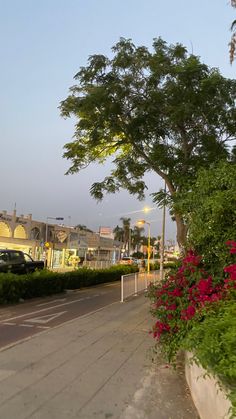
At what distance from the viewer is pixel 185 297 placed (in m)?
6.19

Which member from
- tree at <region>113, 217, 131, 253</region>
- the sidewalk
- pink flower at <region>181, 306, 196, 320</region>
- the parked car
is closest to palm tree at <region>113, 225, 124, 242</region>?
tree at <region>113, 217, 131, 253</region>

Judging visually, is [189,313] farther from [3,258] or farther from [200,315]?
[3,258]

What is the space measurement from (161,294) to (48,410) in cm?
254

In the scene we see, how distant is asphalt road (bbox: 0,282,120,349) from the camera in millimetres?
10118

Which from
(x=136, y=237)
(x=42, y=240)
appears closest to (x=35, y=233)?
(x=42, y=240)

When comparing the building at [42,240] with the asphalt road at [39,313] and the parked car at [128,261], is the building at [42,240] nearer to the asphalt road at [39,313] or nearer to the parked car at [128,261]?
the parked car at [128,261]

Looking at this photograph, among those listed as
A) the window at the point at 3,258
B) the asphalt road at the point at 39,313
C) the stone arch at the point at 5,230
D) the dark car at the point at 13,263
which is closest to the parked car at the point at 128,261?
the stone arch at the point at 5,230

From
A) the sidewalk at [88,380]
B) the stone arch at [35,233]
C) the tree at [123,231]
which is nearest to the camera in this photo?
the sidewalk at [88,380]

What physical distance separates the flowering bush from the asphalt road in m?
3.46

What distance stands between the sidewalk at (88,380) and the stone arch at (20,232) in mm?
38068

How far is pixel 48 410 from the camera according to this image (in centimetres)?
481

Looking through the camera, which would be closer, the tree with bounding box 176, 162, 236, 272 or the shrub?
the shrub

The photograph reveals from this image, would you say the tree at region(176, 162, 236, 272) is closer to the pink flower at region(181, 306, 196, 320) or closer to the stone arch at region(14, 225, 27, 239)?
the pink flower at region(181, 306, 196, 320)

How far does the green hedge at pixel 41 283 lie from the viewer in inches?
612
